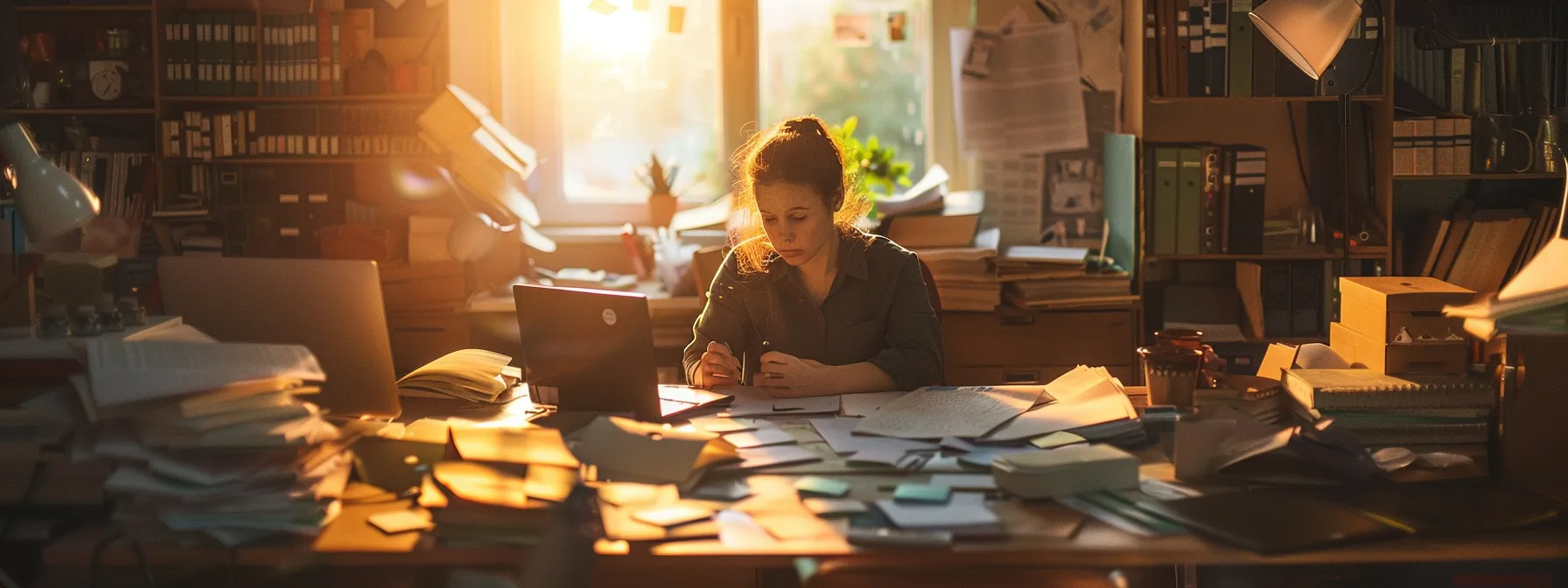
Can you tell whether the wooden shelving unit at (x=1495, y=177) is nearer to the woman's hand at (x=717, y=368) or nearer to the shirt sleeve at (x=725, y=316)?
the shirt sleeve at (x=725, y=316)

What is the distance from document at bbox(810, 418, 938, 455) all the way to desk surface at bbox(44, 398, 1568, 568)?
0.31 metres

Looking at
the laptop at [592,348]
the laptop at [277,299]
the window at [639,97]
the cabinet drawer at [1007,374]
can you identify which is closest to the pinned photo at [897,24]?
the window at [639,97]

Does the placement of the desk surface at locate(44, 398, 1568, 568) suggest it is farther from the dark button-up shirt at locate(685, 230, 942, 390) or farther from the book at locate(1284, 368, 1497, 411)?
the dark button-up shirt at locate(685, 230, 942, 390)

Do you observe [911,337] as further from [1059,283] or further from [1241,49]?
[1241,49]

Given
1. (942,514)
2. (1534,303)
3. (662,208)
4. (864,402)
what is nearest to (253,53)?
A: (662,208)

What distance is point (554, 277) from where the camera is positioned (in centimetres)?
384

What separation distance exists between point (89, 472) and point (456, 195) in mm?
2320

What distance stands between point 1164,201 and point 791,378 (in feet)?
6.09

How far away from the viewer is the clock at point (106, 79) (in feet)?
13.0

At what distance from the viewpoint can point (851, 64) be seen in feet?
13.9

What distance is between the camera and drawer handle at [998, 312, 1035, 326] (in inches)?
141

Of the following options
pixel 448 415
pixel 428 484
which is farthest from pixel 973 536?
pixel 448 415

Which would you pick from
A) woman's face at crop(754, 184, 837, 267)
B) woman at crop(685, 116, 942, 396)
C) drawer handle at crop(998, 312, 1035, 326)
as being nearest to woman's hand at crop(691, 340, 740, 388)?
woman at crop(685, 116, 942, 396)

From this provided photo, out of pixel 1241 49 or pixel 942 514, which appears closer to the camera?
pixel 942 514
